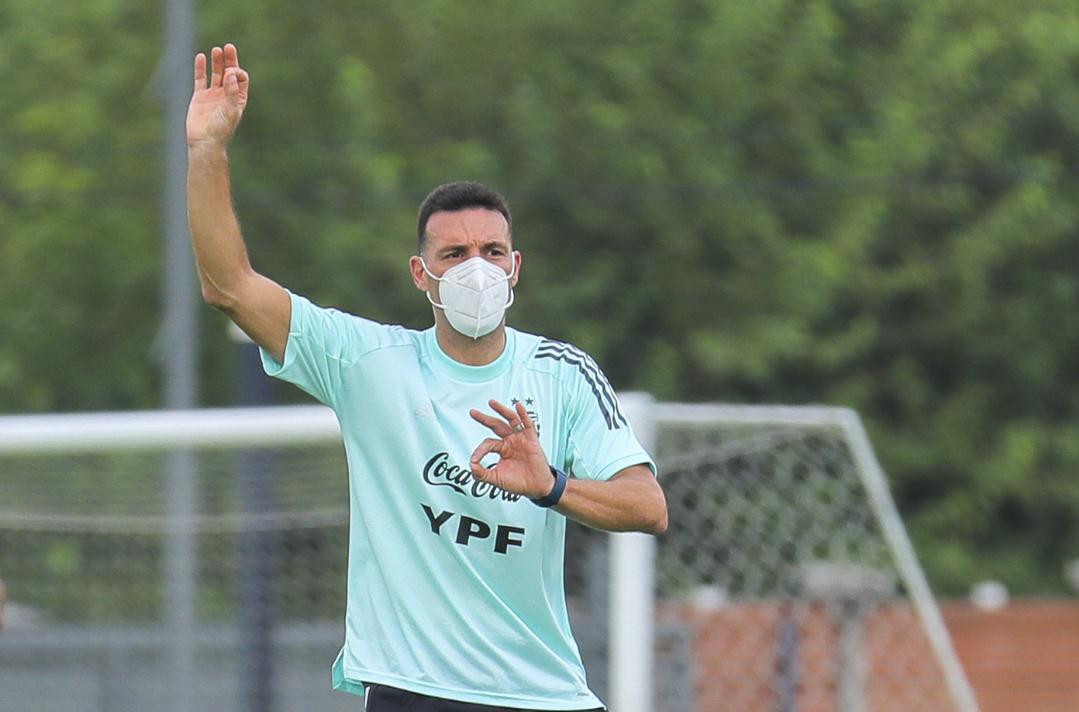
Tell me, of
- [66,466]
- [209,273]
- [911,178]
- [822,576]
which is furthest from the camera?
[911,178]

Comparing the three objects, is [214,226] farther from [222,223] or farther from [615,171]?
[615,171]

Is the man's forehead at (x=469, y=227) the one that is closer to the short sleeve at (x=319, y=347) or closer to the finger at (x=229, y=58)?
the short sleeve at (x=319, y=347)

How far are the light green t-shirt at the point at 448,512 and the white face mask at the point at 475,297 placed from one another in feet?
0.44

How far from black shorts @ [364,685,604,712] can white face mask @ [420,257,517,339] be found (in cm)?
80

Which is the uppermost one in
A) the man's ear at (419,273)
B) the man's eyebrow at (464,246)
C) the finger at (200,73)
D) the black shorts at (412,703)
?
the finger at (200,73)

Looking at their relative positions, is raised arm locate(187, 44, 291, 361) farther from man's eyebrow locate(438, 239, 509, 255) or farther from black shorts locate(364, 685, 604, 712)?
black shorts locate(364, 685, 604, 712)

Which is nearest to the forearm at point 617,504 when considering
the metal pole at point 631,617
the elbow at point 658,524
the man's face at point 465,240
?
the elbow at point 658,524

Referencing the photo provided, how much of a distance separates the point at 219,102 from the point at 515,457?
104cm

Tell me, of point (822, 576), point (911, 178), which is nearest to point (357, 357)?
point (822, 576)

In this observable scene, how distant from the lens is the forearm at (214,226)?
424cm

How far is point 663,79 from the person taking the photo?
667 inches

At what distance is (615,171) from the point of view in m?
16.7

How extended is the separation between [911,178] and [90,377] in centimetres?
716

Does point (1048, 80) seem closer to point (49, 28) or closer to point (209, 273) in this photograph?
point (49, 28)
